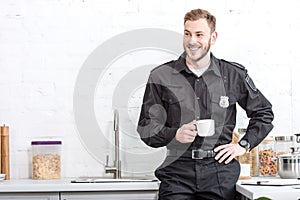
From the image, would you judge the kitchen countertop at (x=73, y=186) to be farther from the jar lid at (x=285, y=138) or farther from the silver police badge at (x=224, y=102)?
the jar lid at (x=285, y=138)

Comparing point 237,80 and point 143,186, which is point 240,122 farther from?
point 143,186

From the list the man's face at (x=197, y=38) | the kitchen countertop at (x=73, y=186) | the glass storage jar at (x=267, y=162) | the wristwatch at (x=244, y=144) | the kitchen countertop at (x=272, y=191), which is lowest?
the kitchen countertop at (x=73, y=186)

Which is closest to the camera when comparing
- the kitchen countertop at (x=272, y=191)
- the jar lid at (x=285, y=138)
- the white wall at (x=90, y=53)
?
the kitchen countertop at (x=272, y=191)

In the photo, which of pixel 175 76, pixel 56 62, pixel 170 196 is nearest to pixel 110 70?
pixel 56 62

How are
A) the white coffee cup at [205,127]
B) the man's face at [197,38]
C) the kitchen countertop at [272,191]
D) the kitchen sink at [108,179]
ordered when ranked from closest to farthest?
the kitchen countertop at [272,191], the white coffee cup at [205,127], the man's face at [197,38], the kitchen sink at [108,179]

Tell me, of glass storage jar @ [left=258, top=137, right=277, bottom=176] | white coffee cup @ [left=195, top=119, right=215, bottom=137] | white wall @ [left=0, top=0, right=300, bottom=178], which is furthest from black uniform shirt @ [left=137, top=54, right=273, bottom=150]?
white wall @ [left=0, top=0, right=300, bottom=178]

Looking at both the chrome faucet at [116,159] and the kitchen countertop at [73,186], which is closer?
the kitchen countertop at [73,186]

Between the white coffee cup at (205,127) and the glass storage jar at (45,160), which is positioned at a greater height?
the white coffee cup at (205,127)

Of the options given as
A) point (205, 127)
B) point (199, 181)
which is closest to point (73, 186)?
point (199, 181)

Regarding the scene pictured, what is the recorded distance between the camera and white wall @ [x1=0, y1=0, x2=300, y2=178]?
372 centimetres

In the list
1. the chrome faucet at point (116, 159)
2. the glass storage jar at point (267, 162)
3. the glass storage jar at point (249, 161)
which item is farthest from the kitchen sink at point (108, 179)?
the glass storage jar at point (267, 162)

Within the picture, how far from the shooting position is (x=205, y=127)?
3.05m

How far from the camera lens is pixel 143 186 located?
328cm

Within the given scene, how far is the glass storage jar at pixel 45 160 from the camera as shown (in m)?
3.56
